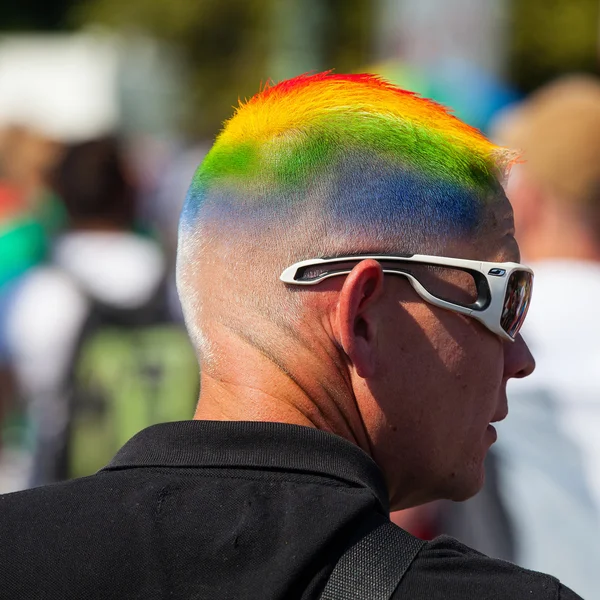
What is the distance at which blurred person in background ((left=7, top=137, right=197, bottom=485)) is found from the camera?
15.8 feet

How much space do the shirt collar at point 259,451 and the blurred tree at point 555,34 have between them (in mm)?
23204

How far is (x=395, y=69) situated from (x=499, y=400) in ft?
15.8

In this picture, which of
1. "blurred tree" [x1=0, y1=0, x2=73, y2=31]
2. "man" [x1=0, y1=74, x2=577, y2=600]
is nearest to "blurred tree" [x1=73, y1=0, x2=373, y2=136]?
"blurred tree" [x1=0, y1=0, x2=73, y2=31]

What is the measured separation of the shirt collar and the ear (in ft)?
0.52

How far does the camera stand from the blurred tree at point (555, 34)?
23.8m

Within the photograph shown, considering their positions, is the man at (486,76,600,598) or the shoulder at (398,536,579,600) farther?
the man at (486,76,600,598)

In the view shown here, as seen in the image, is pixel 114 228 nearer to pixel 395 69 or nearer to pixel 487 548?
pixel 395 69

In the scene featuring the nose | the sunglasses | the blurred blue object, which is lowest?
the blurred blue object

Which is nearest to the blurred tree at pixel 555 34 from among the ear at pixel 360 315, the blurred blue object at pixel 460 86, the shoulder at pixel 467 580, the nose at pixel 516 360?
the blurred blue object at pixel 460 86

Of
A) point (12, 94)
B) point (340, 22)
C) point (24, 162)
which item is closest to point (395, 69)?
point (24, 162)

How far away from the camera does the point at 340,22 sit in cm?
2491

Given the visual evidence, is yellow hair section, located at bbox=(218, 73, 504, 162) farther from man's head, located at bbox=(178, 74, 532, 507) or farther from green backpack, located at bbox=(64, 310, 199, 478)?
green backpack, located at bbox=(64, 310, 199, 478)

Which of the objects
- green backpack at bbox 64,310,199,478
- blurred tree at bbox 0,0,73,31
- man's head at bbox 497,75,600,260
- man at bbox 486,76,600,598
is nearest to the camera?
man at bbox 486,76,600,598

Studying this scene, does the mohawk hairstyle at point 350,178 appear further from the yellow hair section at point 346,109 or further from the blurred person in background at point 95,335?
the blurred person in background at point 95,335
